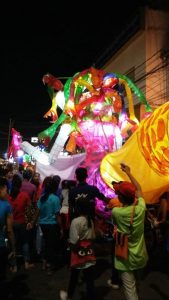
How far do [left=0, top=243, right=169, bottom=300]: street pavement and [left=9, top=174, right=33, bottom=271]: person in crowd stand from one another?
1.39 feet

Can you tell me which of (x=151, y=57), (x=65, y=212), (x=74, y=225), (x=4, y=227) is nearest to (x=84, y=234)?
(x=74, y=225)

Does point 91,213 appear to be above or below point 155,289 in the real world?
above

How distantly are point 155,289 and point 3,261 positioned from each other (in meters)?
2.74

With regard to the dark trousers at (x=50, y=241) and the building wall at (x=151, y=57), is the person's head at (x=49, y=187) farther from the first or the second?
the building wall at (x=151, y=57)

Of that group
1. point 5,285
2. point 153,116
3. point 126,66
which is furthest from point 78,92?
point 126,66

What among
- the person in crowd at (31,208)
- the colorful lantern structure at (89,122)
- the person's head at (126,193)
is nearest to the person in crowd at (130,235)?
the person's head at (126,193)

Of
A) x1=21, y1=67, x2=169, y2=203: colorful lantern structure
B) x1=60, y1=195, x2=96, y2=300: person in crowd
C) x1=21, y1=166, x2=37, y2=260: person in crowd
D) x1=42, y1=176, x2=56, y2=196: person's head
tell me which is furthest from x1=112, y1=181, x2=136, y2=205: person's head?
x1=21, y1=67, x2=169, y2=203: colorful lantern structure

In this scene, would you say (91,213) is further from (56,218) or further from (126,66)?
(126,66)

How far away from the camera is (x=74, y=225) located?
437 cm

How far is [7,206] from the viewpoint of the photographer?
4.48 m

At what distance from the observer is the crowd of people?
4.00 metres

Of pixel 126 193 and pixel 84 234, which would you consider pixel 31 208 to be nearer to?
pixel 84 234

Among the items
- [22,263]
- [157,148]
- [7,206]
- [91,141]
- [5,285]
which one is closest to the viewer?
[7,206]

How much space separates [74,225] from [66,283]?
6.57 ft
